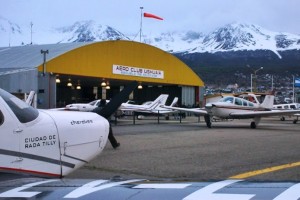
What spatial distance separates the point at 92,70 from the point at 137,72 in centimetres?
554

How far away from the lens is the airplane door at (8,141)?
4504mm

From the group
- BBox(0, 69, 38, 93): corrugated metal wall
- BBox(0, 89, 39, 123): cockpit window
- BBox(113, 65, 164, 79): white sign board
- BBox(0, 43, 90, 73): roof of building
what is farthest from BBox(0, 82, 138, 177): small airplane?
BBox(113, 65, 164, 79): white sign board

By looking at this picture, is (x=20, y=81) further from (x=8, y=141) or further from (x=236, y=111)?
(x=8, y=141)

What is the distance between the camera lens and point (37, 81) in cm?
2833

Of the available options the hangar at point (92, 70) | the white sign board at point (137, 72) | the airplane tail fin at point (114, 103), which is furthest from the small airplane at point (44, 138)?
the white sign board at point (137, 72)

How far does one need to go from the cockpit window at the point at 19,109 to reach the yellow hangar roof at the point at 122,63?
24.8 metres

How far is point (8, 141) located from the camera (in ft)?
14.9

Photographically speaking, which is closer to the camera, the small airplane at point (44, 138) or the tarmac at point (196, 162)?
the small airplane at point (44, 138)

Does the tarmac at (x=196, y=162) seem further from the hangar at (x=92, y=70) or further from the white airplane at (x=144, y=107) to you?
the white airplane at (x=144, y=107)

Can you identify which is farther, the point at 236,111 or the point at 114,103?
the point at 236,111

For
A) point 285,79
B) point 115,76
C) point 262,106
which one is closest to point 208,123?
point 262,106

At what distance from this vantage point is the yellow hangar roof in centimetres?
3209

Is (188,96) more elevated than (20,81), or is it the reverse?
(20,81)

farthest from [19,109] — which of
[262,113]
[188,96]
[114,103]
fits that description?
[188,96]
